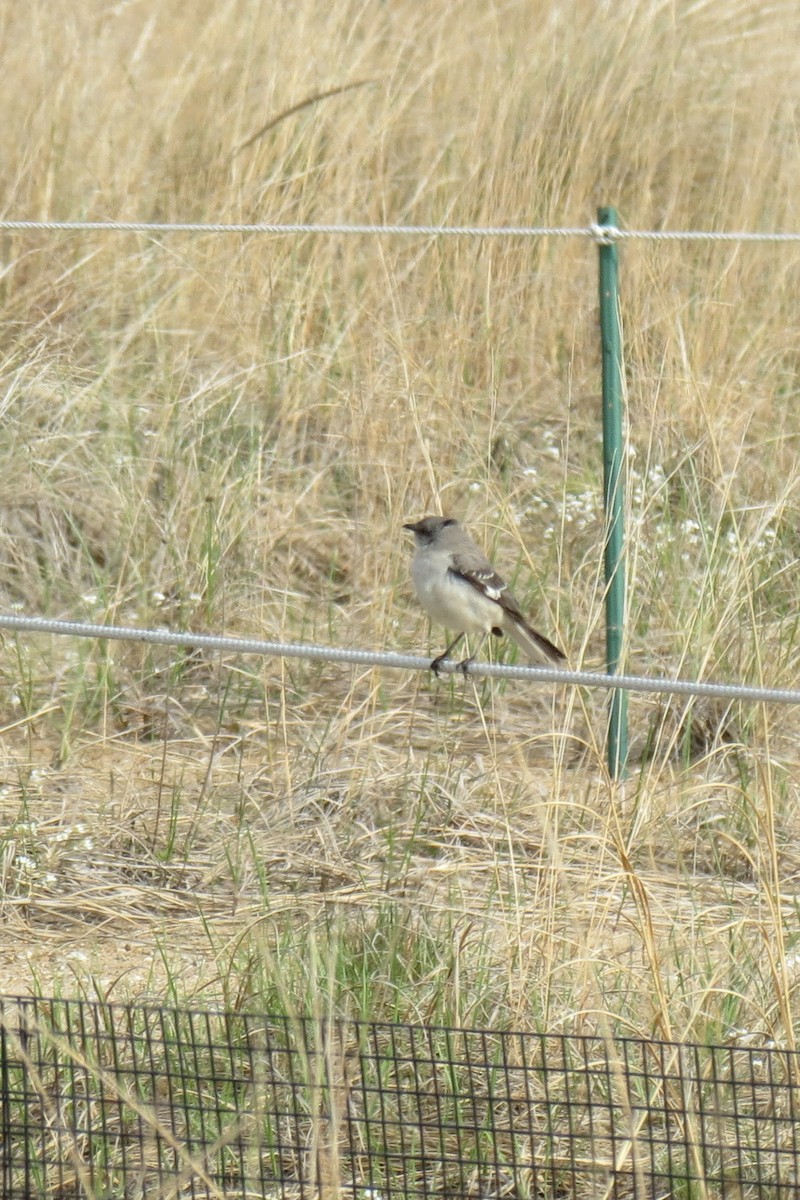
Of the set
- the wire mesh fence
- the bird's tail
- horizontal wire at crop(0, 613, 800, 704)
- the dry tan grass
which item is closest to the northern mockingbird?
the bird's tail

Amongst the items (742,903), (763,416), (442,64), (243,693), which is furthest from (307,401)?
(742,903)

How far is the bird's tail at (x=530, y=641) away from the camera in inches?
171

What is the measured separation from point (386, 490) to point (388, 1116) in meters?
2.67

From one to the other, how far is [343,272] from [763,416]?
1.75 m

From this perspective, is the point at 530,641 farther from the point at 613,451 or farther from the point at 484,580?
the point at 613,451

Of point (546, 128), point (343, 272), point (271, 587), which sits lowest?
point (271, 587)

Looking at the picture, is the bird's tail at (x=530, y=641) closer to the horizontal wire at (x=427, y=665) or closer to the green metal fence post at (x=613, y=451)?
the green metal fence post at (x=613, y=451)

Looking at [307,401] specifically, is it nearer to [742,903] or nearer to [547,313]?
[547,313]

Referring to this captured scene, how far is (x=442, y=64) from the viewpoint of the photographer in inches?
293

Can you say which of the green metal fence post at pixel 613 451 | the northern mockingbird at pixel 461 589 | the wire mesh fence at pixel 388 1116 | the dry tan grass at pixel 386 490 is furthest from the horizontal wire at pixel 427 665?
the green metal fence post at pixel 613 451

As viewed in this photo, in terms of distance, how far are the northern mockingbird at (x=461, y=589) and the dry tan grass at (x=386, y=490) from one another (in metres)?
0.14

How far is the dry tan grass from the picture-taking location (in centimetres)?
402

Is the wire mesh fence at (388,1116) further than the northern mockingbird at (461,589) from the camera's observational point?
No

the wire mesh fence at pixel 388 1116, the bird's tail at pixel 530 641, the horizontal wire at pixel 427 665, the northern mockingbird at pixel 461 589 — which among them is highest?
the horizontal wire at pixel 427 665
